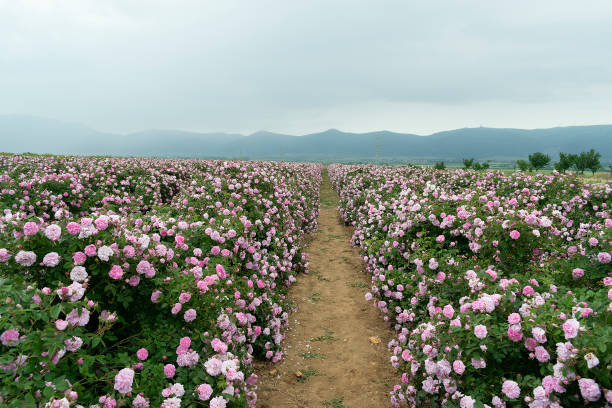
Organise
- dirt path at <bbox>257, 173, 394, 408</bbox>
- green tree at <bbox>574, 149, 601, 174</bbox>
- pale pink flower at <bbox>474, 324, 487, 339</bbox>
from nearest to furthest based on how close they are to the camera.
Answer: pale pink flower at <bbox>474, 324, 487, 339</bbox> < dirt path at <bbox>257, 173, 394, 408</bbox> < green tree at <bbox>574, 149, 601, 174</bbox>

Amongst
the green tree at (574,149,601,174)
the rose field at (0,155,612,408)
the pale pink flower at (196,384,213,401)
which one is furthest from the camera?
the green tree at (574,149,601,174)

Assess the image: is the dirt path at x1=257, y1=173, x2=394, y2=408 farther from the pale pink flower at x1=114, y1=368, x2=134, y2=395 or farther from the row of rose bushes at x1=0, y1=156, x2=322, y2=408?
the pale pink flower at x1=114, y1=368, x2=134, y2=395

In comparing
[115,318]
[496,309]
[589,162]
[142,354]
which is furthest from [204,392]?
[589,162]

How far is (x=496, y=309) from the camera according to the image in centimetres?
327

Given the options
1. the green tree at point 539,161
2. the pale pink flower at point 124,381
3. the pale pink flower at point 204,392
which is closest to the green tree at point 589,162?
the green tree at point 539,161

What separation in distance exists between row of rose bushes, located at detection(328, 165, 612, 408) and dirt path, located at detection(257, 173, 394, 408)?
0.48 m

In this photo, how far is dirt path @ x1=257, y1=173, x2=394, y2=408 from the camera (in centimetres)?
452

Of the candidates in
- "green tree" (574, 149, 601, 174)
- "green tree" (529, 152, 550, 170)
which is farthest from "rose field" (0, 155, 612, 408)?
"green tree" (574, 149, 601, 174)

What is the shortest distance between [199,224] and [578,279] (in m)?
5.79

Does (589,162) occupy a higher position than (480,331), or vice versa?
(589,162)

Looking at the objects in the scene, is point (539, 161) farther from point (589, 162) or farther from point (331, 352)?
point (331, 352)

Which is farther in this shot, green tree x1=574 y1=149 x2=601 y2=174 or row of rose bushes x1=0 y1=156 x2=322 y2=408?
green tree x1=574 y1=149 x2=601 y2=174

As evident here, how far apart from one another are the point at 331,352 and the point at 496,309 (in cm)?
319

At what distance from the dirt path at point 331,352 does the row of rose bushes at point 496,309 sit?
48cm
